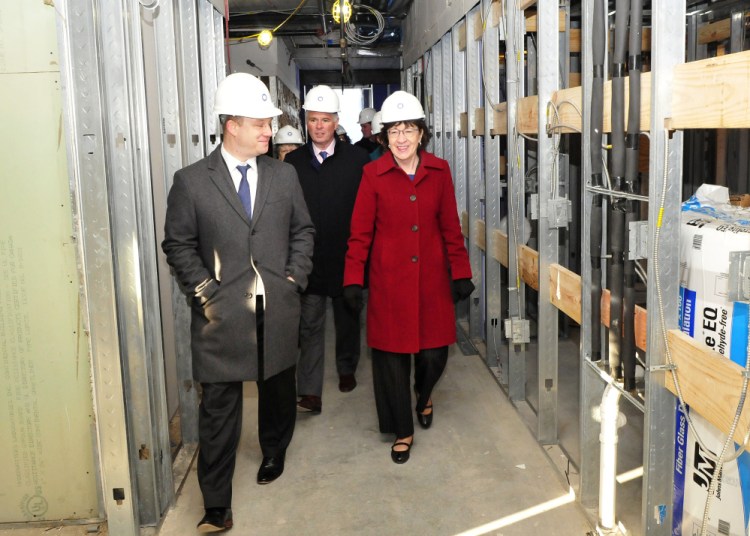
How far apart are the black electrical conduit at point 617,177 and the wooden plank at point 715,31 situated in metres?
2.80

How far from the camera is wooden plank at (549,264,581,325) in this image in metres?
3.22

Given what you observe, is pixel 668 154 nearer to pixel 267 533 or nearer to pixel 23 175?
pixel 267 533

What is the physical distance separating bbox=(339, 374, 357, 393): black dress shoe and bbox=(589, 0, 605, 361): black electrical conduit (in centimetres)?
210

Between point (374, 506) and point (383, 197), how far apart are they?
54.5 inches

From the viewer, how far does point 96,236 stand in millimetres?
2852

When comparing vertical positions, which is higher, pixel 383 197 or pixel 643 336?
pixel 383 197

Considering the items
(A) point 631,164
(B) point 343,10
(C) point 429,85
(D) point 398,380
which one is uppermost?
(B) point 343,10

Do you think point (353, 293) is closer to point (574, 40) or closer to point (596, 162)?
point (596, 162)

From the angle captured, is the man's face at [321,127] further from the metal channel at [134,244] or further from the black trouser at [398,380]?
the metal channel at [134,244]

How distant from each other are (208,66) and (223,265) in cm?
190

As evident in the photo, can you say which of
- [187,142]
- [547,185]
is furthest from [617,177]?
[187,142]

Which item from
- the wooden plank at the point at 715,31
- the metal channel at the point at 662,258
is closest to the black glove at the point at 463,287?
the metal channel at the point at 662,258

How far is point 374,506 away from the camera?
330 centimetres

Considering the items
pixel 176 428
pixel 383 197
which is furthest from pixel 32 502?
pixel 383 197
